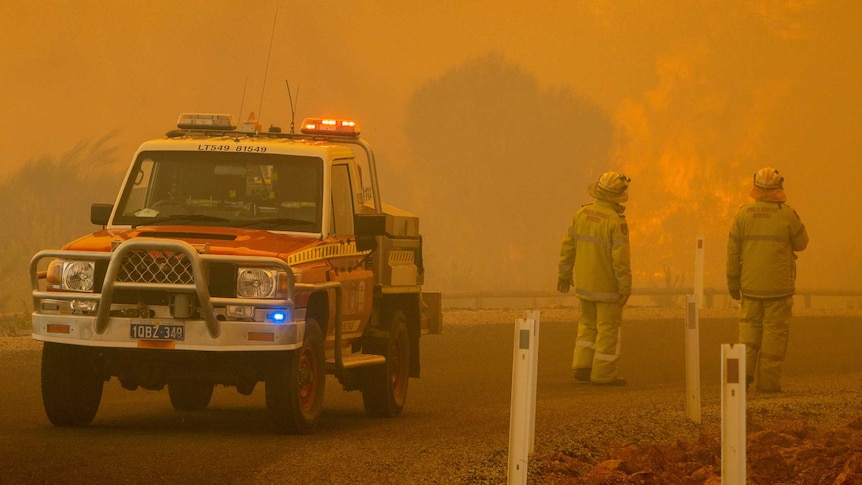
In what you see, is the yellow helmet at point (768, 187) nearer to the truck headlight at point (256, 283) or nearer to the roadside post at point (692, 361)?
the roadside post at point (692, 361)

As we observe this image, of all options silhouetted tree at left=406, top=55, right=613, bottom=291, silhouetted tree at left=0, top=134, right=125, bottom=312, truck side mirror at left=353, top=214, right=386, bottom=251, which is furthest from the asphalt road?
silhouetted tree at left=406, top=55, right=613, bottom=291

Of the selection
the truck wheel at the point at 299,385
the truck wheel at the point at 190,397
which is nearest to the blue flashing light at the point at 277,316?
the truck wheel at the point at 299,385

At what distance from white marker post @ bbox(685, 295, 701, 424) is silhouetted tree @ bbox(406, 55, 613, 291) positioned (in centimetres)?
4129

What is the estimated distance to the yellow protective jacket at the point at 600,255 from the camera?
53.9 feet

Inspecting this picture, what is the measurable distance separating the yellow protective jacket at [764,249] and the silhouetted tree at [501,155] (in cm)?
3854

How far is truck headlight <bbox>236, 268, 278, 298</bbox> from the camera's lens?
37.0ft

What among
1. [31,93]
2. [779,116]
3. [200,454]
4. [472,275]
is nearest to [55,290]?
[200,454]

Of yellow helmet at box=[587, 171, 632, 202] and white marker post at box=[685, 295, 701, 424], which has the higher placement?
yellow helmet at box=[587, 171, 632, 202]

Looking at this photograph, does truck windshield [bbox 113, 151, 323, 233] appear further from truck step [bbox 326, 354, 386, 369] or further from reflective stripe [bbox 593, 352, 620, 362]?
reflective stripe [bbox 593, 352, 620, 362]

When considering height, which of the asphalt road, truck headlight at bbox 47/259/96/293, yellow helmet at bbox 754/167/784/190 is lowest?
the asphalt road

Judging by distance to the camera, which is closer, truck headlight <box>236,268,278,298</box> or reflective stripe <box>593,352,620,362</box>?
truck headlight <box>236,268,278,298</box>

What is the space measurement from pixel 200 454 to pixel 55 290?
1934 millimetres

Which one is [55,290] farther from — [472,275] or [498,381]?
[472,275]

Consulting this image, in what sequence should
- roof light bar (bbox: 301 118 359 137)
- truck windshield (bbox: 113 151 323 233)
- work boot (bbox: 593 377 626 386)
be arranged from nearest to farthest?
truck windshield (bbox: 113 151 323 233) < roof light bar (bbox: 301 118 359 137) < work boot (bbox: 593 377 626 386)
